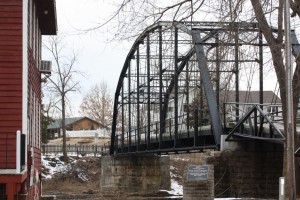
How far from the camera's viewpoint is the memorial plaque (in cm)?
2045

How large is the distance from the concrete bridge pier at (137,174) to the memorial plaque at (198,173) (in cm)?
2780

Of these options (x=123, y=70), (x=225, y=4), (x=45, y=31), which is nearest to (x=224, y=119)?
(x=45, y=31)

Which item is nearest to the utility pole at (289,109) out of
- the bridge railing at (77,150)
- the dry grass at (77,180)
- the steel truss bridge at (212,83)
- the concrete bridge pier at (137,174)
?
the steel truss bridge at (212,83)

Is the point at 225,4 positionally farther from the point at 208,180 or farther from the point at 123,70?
the point at 123,70

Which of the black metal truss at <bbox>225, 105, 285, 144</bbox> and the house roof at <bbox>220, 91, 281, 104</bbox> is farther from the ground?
the house roof at <bbox>220, 91, 281, 104</bbox>

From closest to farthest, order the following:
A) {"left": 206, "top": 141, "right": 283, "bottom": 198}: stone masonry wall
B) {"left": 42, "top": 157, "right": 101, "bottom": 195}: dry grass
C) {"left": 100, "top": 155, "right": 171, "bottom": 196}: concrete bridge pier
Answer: {"left": 206, "top": 141, "right": 283, "bottom": 198}: stone masonry wall → {"left": 100, "top": 155, "right": 171, "bottom": 196}: concrete bridge pier → {"left": 42, "top": 157, "right": 101, "bottom": 195}: dry grass

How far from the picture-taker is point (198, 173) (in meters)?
20.5

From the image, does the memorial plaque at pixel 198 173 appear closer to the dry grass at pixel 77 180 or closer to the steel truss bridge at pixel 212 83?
the steel truss bridge at pixel 212 83

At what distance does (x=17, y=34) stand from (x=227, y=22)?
541 cm

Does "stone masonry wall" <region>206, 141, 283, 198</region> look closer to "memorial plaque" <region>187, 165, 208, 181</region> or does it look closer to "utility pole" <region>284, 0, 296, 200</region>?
"memorial plaque" <region>187, 165, 208, 181</region>

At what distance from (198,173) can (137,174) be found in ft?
95.0

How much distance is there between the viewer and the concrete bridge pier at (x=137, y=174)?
48.7 metres

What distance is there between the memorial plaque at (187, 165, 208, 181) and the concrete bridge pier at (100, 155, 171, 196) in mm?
27804

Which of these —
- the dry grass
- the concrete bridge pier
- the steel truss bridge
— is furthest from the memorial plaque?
the dry grass
